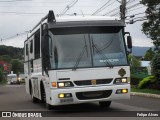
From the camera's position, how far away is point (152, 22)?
137ft

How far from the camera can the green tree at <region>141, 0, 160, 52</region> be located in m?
41.3

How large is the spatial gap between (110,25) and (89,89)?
2288 mm

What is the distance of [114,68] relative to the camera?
45.9 ft

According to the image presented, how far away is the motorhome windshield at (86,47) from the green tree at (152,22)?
27.5m

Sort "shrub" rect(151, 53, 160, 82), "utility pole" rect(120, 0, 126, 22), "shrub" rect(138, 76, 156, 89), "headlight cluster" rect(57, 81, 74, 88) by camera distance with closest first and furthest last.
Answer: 1. "headlight cluster" rect(57, 81, 74, 88)
2. "shrub" rect(151, 53, 160, 82)
3. "shrub" rect(138, 76, 156, 89)
4. "utility pole" rect(120, 0, 126, 22)

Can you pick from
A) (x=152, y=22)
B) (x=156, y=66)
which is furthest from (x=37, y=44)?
(x=152, y=22)

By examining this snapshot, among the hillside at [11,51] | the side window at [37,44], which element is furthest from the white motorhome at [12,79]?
the side window at [37,44]

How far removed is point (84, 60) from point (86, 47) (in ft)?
1.44

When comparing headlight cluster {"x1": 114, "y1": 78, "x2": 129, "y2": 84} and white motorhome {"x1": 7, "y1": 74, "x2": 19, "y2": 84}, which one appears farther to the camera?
white motorhome {"x1": 7, "y1": 74, "x2": 19, "y2": 84}

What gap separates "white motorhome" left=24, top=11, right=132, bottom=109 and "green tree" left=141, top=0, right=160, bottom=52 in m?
27.3

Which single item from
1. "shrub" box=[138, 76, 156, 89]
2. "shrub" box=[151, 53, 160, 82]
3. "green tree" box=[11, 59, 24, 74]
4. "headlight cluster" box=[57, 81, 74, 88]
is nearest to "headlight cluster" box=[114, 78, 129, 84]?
"headlight cluster" box=[57, 81, 74, 88]

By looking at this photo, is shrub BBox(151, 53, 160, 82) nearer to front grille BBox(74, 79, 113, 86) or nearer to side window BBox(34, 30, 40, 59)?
side window BBox(34, 30, 40, 59)

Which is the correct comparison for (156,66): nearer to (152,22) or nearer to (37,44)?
(37,44)

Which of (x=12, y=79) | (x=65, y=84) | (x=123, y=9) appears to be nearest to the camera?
→ (x=65, y=84)
